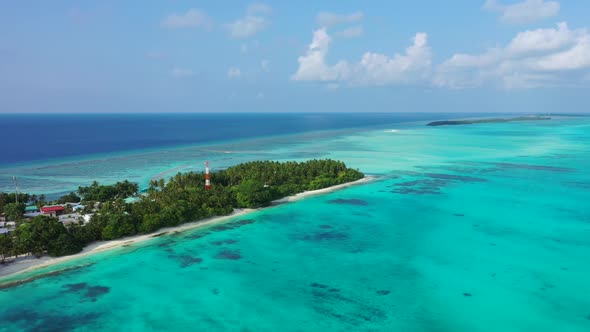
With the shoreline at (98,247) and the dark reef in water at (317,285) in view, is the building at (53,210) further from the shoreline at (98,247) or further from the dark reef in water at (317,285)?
the dark reef in water at (317,285)

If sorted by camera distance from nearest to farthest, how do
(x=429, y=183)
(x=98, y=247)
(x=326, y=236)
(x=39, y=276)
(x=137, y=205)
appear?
(x=39, y=276)
(x=98, y=247)
(x=326, y=236)
(x=137, y=205)
(x=429, y=183)

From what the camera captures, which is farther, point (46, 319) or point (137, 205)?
point (137, 205)

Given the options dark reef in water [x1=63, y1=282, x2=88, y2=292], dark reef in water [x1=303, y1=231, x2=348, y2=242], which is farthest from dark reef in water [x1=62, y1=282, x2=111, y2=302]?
dark reef in water [x1=303, y1=231, x2=348, y2=242]

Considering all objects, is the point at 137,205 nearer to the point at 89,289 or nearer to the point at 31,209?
the point at 31,209

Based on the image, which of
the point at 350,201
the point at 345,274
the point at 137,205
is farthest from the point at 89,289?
the point at 350,201

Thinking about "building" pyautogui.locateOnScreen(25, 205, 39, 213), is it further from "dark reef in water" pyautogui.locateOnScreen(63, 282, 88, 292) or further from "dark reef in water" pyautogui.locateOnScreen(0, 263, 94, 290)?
"dark reef in water" pyautogui.locateOnScreen(63, 282, 88, 292)

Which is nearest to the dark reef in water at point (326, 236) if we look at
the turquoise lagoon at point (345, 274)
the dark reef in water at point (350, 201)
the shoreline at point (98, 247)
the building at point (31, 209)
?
the turquoise lagoon at point (345, 274)

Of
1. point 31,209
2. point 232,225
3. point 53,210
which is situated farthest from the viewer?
point 31,209

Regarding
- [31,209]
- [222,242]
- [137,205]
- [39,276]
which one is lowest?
[222,242]

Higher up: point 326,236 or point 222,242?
point 222,242
